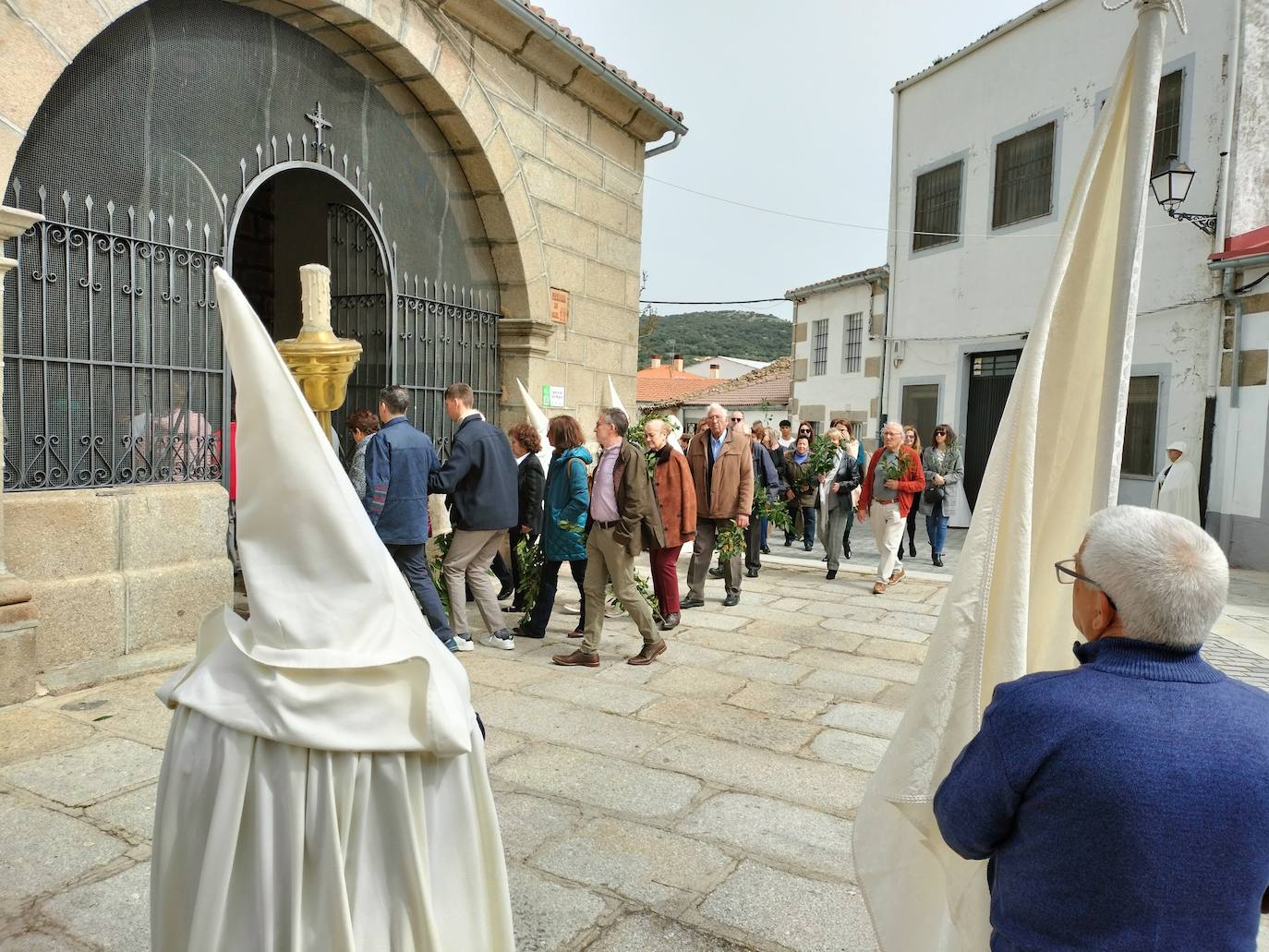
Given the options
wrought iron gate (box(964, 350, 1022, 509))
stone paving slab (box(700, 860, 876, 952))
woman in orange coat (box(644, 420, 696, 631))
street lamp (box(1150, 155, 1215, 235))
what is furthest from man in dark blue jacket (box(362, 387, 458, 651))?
wrought iron gate (box(964, 350, 1022, 509))

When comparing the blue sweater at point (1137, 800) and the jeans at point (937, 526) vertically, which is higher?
the blue sweater at point (1137, 800)

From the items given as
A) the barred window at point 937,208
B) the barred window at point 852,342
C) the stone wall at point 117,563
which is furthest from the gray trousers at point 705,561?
the barred window at point 852,342

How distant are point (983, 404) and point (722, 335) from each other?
5269 centimetres

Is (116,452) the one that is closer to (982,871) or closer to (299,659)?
(299,659)

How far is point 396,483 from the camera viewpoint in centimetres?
543

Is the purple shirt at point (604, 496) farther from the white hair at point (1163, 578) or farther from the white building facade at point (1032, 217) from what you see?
the white building facade at point (1032, 217)

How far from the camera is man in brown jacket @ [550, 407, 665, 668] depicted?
5.55m

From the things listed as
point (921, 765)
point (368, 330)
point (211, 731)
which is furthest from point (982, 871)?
point (368, 330)

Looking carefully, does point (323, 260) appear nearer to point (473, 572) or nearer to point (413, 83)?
point (413, 83)

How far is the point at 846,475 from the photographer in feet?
29.6

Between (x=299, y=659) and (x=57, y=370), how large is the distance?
4.20 meters

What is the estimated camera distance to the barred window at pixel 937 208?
15.1 meters

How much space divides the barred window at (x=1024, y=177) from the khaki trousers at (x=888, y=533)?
7367 millimetres

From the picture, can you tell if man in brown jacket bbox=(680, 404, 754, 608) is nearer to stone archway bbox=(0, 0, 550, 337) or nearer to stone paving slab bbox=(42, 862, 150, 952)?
stone archway bbox=(0, 0, 550, 337)
